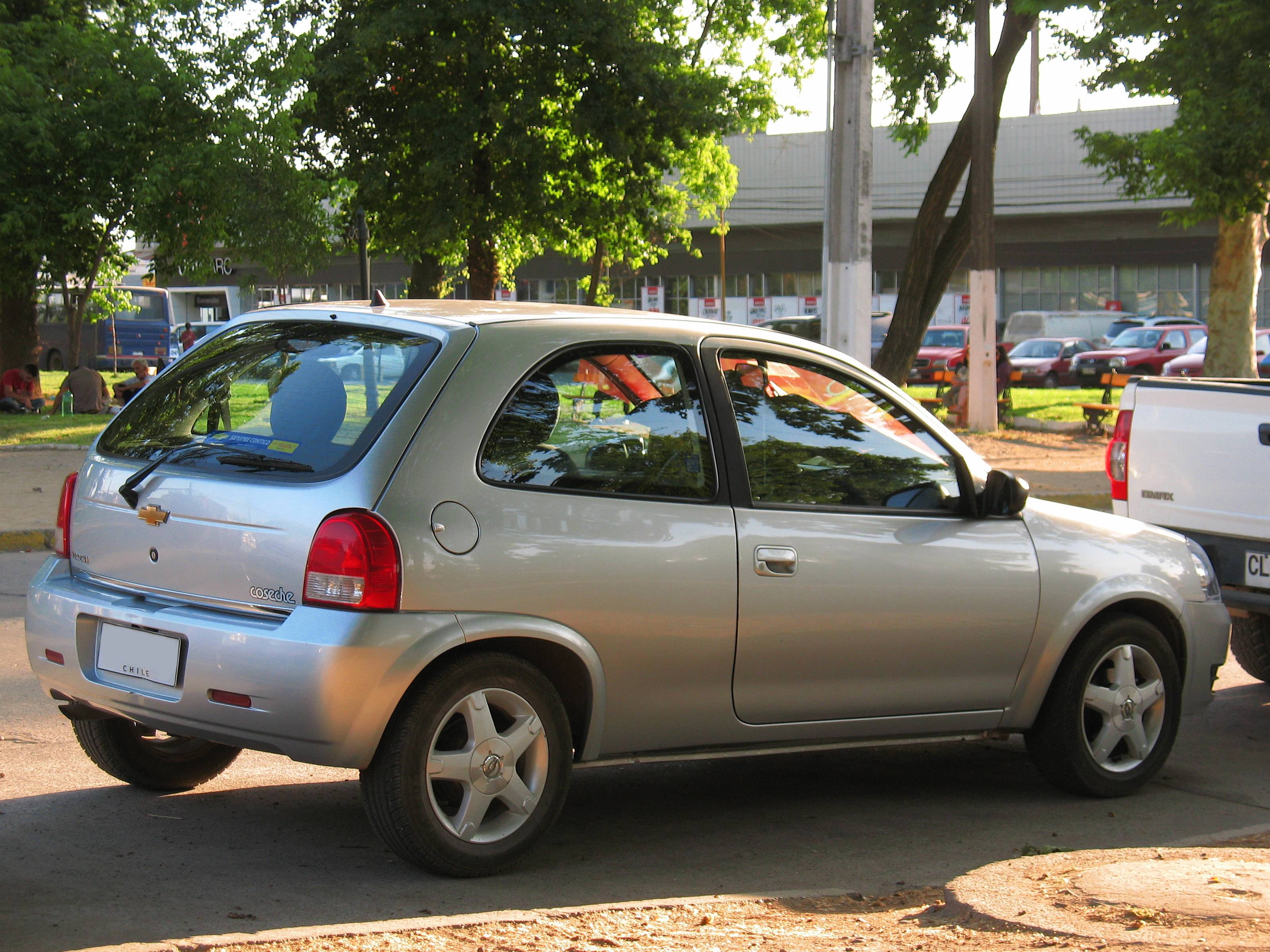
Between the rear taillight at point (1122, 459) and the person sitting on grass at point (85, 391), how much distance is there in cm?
1897

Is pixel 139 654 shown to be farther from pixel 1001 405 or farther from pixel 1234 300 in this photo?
pixel 1234 300

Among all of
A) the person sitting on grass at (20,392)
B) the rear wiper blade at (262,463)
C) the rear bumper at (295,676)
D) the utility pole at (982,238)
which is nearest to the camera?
the rear bumper at (295,676)

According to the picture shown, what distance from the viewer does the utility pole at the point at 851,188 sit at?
48.6 ft

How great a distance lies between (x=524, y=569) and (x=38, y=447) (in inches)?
593

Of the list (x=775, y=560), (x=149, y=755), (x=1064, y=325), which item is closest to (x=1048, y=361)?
(x=1064, y=325)

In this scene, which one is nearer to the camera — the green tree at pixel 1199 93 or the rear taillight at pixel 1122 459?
the rear taillight at pixel 1122 459

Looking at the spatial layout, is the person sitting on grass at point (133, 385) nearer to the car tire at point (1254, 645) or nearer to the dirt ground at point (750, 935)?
the car tire at point (1254, 645)

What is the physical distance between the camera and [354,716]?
12.8 ft

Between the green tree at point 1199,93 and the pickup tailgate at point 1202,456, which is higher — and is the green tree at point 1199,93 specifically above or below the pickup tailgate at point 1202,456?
above

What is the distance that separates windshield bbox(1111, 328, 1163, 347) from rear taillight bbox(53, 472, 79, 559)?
38.9 metres

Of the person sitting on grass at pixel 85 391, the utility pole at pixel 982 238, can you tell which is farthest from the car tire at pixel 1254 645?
the person sitting on grass at pixel 85 391

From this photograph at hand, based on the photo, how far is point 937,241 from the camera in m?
22.8

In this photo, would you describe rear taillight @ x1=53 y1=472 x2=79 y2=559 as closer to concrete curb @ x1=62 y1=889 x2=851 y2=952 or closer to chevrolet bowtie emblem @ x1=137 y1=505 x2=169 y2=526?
chevrolet bowtie emblem @ x1=137 y1=505 x2=169 y2=526

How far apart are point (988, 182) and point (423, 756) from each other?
Answer: 19539 mm
